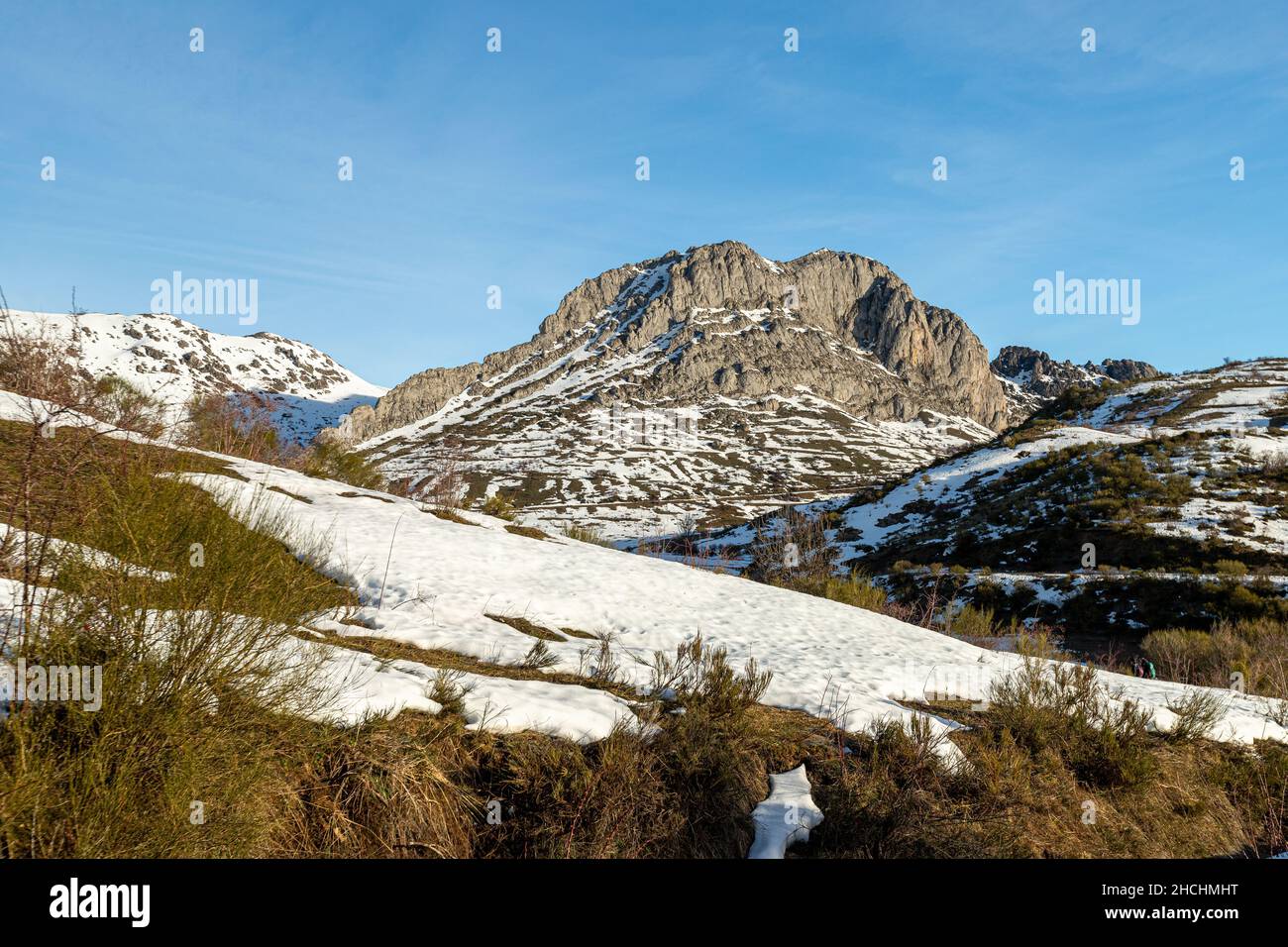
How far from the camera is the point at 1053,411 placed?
183 feet

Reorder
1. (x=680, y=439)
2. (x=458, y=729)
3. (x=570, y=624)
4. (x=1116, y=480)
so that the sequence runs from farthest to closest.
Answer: (x=680, y=439) → (x=1116, y=480) → (x=570, y=624) → (x=458, y=729)

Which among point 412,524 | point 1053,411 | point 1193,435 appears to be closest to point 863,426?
point 1053,411

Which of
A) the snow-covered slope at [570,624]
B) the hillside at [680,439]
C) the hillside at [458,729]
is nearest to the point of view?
the hillside at [458,729]

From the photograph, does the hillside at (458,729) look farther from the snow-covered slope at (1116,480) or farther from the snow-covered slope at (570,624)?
the snow-covered slope at (1116,480)

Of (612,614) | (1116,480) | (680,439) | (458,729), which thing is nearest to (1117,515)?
(1116,480)

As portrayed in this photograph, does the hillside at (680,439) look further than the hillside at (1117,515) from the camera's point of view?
Yes

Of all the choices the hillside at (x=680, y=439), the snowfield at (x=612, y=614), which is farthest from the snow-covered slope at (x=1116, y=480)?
the hillside at (x=680, y=439)

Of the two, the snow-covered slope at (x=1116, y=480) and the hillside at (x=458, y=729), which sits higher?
the snow-covered slope at (x=1116, y=480)

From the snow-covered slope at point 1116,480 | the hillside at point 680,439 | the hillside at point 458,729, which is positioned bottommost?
the hillside at point 458,729

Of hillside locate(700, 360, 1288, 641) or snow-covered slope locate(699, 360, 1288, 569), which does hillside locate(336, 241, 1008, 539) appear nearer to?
snow-covered slope locate(699, 360, 1288, 569)

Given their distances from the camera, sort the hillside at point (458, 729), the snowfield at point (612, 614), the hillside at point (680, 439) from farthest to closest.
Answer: the hillside at point (680, 439), the snowfield at point (612, 614), the hillside at point (458, 729)

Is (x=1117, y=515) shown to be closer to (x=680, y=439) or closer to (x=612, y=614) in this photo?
(x=612, y=614)
